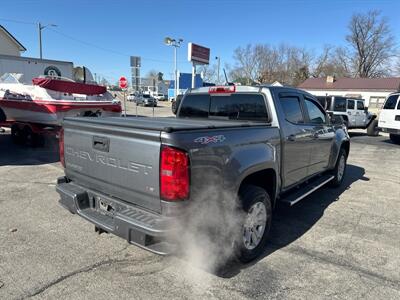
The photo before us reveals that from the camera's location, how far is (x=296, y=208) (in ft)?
17.5

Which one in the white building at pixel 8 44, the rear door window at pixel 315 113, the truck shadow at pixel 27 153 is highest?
the white building at pixel 8 44

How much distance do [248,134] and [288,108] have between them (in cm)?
131

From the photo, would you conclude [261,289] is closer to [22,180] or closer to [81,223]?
[81,223]

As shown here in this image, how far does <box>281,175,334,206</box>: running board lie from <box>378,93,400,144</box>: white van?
9064 mm

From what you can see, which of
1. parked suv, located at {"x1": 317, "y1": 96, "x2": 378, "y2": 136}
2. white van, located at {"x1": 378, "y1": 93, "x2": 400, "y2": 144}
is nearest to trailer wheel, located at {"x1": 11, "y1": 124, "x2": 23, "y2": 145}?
parked suv, located at {"x1": 317, "y1": 96, "x2": 378, "y2": 136}

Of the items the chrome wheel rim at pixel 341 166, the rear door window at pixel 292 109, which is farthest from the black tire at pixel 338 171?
the rear door window at pixel 292 109

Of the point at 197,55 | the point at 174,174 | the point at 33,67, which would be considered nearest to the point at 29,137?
→ the point at 33,67

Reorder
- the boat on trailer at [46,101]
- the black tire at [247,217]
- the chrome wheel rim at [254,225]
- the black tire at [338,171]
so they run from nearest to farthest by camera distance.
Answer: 1. the black tire at [247,217]
2. the chrome wheel rim at [254,225]
3. the black tire at [338,171]
4. the boat on trailer at [46,101]

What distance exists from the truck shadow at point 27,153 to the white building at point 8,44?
2606cm

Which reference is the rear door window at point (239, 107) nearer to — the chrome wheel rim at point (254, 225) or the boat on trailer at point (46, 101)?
the chrome wheel rim at point (254, 225)

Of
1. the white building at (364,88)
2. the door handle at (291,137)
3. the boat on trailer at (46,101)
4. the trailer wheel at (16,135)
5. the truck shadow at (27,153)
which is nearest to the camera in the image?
the door handle at (291,137)

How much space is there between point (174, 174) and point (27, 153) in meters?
8.12

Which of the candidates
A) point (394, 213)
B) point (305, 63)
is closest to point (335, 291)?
point (394, 213)

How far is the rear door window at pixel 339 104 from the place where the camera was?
53.1 ft
